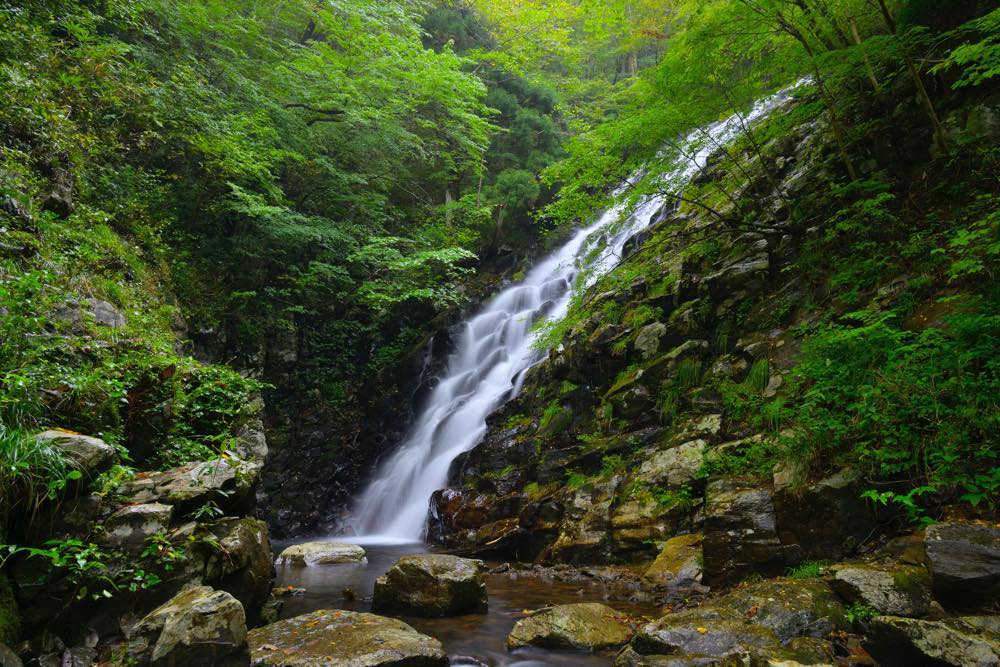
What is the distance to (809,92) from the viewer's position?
773 centimetres

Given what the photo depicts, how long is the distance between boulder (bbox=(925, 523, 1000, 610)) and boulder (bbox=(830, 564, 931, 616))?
0.65 feet

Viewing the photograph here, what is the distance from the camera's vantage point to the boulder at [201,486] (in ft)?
15.1

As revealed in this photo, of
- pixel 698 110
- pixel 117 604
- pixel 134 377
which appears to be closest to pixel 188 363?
pixel 134 377

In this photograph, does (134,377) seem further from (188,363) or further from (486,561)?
(486,561)

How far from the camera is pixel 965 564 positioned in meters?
3.38

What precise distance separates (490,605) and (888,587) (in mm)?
4337

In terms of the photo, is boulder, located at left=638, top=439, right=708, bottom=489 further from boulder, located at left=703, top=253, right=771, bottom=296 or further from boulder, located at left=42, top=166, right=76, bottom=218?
boulder, located at left=42, top=166, right=76, bottom=218

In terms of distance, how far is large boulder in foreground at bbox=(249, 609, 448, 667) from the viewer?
13.6 feet

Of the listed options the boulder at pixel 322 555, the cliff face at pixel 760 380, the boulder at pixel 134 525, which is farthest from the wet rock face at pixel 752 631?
the boulder at pixel 322 555

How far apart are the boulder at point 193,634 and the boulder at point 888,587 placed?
4.68m

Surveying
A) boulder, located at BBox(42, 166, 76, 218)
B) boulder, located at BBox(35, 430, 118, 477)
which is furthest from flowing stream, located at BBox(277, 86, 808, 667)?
boulder, located at BBox(42, 166, 76, 218)

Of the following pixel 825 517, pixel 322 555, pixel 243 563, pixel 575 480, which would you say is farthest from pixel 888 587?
pixel 322 555

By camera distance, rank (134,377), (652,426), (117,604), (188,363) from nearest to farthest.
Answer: (117,604)
(134,377)
(188,363)
(652,426)

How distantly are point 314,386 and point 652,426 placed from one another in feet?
33.6
